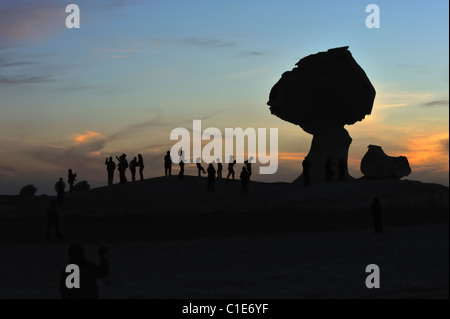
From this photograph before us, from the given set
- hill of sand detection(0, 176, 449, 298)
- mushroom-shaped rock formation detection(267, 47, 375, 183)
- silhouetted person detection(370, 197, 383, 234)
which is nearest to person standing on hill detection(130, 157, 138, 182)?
hill of sand detection(0, 176, 449, 298)

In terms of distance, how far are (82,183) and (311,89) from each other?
29.3m

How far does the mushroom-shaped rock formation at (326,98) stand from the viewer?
5272cm

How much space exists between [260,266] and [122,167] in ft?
67.7

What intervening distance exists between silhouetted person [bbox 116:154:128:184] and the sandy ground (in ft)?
41.3

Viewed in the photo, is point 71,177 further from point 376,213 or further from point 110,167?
point 376,213

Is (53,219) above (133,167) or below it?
below

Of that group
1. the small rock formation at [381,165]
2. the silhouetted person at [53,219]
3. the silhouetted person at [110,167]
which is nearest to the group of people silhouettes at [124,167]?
the silhouetted person at [110,167]

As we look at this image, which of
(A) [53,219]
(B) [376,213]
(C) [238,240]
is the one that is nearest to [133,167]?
(A) [53,219]

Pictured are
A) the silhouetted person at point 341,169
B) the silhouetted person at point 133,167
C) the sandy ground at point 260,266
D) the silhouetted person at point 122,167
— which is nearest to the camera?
the sandy ground at point 260,266

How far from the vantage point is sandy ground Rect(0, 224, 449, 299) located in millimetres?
17328

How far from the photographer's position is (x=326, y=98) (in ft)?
176

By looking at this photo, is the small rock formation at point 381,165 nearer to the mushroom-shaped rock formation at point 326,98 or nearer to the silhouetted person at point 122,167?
the mushroom-shaped rock formation at point 326,98

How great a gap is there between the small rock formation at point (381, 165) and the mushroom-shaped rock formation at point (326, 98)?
1.96 meters

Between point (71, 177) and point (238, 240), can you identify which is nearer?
point (238, 240)
